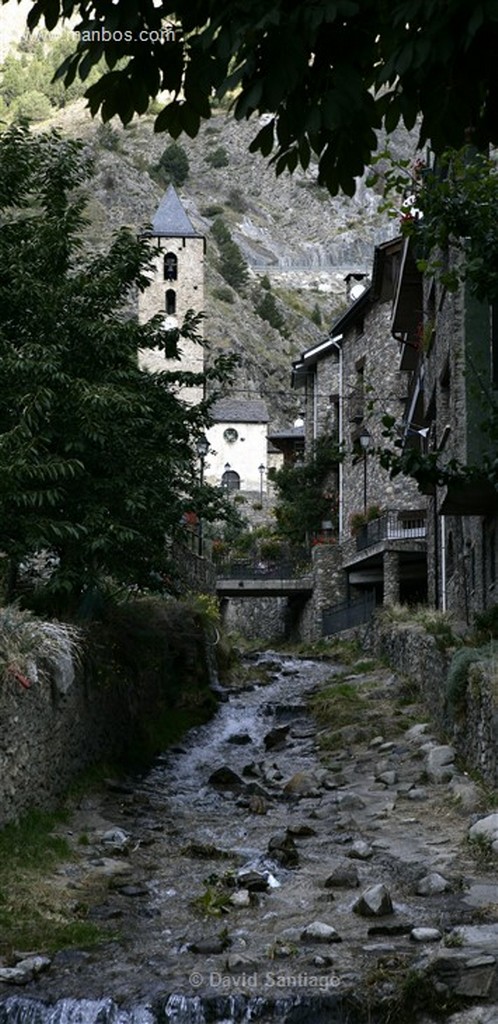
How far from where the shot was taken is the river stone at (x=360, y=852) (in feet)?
35.4

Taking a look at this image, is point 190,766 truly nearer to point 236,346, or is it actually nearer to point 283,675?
point 283,675

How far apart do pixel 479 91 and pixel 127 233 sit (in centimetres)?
1199

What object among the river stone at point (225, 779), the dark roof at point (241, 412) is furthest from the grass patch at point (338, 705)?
the dark roof at point (241, 412)

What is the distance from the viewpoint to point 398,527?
34.6 meters

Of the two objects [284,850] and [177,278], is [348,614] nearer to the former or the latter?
[284,850]

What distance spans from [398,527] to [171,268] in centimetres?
3439

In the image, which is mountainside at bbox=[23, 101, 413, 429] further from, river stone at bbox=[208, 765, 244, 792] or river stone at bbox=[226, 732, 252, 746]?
river stone at bbox=[208, 765, 244, 792]

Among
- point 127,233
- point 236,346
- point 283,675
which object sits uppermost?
point 236,346

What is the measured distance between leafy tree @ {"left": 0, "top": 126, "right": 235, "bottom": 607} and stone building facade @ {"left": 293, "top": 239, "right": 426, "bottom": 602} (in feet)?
52.8

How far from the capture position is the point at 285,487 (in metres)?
46.5

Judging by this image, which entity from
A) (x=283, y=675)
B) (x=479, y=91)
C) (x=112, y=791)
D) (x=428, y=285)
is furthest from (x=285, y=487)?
(x=479, y=91)

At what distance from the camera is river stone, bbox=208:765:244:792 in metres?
15.2

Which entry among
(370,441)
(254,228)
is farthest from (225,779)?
(254,228)

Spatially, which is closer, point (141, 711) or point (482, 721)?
point (482, 721)
